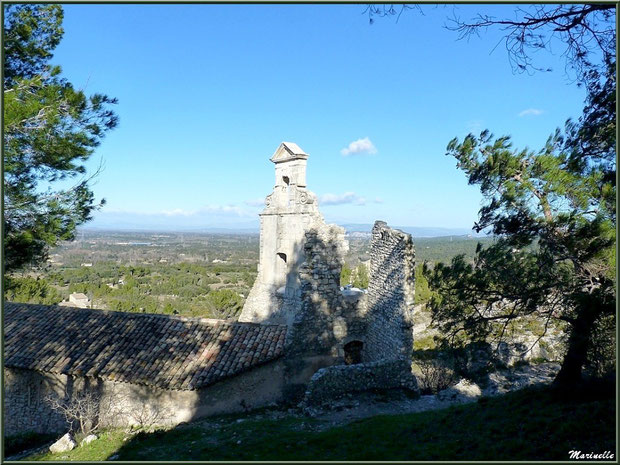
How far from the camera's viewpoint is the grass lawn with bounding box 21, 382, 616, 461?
204 inches

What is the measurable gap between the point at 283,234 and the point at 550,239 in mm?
8993

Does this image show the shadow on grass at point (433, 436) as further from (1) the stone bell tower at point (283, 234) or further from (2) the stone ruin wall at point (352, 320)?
(1) the stone bell tower at point (283, 234)

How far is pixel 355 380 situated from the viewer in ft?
31.4

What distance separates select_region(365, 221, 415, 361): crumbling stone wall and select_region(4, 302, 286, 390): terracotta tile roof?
262 cm

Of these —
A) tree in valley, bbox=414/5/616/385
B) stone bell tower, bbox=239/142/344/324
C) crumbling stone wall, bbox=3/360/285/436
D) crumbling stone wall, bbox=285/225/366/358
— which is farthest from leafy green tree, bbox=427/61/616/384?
stone bell tower, bbox=239/142/344/324

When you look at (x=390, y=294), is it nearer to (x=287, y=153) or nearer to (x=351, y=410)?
(x=351, y=410)

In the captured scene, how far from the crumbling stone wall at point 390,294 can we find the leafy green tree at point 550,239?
6.23 ft

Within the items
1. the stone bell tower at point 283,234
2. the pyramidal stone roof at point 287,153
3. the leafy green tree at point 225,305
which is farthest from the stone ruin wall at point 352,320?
the leafy green tree at point 225,305

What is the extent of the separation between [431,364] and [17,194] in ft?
54.0

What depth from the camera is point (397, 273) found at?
1031 cm

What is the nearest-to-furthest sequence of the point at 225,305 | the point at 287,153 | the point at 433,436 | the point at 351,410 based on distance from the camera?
the point at 433,436
the point at 351,410
the point at 287,153
the point at 225,305

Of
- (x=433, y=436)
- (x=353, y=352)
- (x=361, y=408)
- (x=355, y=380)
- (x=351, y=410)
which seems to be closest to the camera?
(x=433, y=436)

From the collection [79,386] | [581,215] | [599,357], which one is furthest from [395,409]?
[79,386]

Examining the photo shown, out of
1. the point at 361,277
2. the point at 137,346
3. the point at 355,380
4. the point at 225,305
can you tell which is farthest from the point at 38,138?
the point at 361,277
